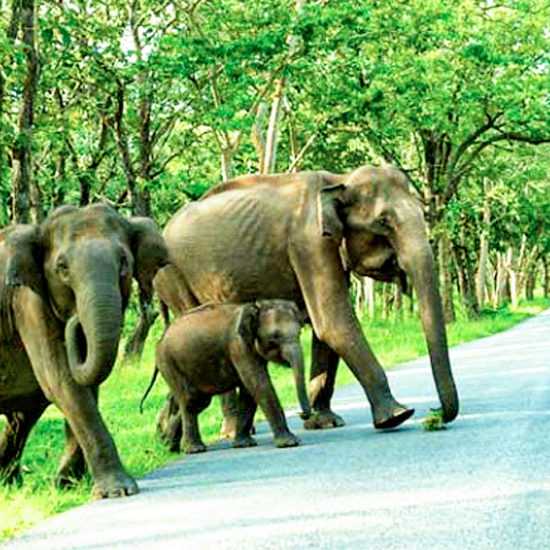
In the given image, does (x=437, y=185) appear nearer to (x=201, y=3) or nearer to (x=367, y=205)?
(x=201, y=3)

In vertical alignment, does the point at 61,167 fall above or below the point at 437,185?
above

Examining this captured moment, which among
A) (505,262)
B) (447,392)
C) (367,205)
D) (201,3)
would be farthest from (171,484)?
(505,262)

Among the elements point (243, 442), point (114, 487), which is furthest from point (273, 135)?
point (114, 487)

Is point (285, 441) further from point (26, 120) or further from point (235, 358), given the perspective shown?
point (26, 120)

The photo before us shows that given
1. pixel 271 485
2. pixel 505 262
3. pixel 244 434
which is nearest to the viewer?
pixel 271 485

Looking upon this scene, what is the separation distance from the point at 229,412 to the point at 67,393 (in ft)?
11.0

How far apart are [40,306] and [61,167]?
21.2 m

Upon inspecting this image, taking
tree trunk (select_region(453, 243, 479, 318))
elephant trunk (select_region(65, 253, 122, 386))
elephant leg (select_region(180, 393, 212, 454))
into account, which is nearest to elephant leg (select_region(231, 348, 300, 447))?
elephant leg (select_region(180, 393, 212, 454))

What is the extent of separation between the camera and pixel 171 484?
298 inches

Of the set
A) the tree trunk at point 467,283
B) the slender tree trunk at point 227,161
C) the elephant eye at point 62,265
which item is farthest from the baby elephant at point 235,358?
the tree trunk at point 467,283

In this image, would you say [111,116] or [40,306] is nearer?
[40,306]

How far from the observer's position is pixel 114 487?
719 centimetres

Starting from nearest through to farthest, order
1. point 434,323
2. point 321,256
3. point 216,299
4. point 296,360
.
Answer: point 296,360 → point 434,323 → point 321,256 → point 216,299

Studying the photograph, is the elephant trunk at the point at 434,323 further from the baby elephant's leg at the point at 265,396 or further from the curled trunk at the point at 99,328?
the curled trunk at the point at 99,328
